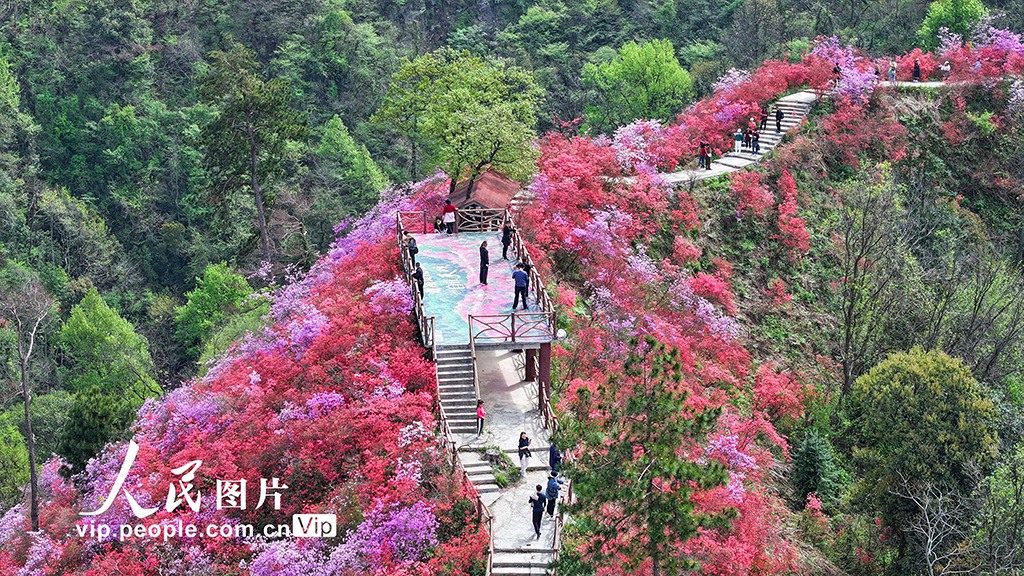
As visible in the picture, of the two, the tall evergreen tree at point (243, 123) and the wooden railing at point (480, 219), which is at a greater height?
the tall evergreen tree at point (243, 123)

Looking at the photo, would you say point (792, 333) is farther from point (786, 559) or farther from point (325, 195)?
point (325, 195)

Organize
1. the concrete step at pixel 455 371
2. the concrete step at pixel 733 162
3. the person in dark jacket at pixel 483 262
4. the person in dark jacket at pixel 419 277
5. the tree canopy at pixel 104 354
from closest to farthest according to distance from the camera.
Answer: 1. the concrete step at pixel 455 371
2. the person in dark jacket at pixel 419 277
3. the person in dark jacket at pixel 483 262
4. the concrete step at pixel 733 162
5. the tree canopy at pixel 104 354

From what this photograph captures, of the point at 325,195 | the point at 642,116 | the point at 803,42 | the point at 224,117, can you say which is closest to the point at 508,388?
the point at 224,117

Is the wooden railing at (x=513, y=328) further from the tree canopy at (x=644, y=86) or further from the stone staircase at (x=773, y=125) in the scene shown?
the tree canopy at (x=644, y=86)

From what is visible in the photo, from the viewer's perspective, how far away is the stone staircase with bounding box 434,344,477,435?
27.2m

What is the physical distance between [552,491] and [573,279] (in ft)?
46.8

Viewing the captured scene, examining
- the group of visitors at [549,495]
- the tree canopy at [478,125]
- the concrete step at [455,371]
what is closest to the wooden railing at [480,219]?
the tree canopy at [478,125]

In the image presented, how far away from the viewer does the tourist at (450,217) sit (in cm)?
3609

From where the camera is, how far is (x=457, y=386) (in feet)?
91.4

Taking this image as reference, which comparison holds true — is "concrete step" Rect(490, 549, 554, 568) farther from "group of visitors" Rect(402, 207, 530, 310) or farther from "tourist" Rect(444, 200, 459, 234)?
"tourist" Rect(444, 200, 459, 234)

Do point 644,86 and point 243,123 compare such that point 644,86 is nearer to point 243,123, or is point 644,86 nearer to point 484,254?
point 243,123

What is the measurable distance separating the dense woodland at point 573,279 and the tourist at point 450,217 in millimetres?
2378

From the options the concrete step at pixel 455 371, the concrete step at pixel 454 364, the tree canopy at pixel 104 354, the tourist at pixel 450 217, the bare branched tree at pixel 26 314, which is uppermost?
the tourist at pixel 450 217

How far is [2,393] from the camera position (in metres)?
55.8
